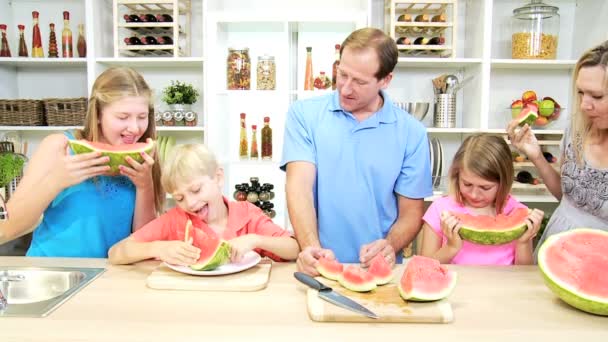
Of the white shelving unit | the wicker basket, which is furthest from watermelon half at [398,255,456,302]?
the wicker basket

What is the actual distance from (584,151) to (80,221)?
195cm

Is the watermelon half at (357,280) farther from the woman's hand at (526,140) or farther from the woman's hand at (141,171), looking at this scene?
the woman's hand at (526,140)

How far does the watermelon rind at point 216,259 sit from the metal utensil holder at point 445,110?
8.64ft

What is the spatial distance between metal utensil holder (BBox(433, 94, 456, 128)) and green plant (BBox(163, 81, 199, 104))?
1.88 meters

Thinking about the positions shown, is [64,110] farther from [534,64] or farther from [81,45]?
[534,64]

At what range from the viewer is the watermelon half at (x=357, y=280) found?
143 cm

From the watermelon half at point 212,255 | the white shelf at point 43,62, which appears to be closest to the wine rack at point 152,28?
the white shelf at point 43,62

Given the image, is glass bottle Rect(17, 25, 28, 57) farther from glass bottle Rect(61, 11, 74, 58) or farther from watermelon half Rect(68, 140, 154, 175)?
watermelon half Rect(68, 140, 154, 175)

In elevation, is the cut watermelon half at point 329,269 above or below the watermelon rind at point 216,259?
below

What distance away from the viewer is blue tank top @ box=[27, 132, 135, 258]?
6.23ft

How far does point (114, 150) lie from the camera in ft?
5.73

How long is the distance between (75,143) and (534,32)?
327cm

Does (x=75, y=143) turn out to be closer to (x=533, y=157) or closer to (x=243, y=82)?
(x=533, y=157)

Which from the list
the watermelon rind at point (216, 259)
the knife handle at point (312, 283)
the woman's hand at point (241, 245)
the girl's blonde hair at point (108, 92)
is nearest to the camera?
the knife handle at point (312, 283)
